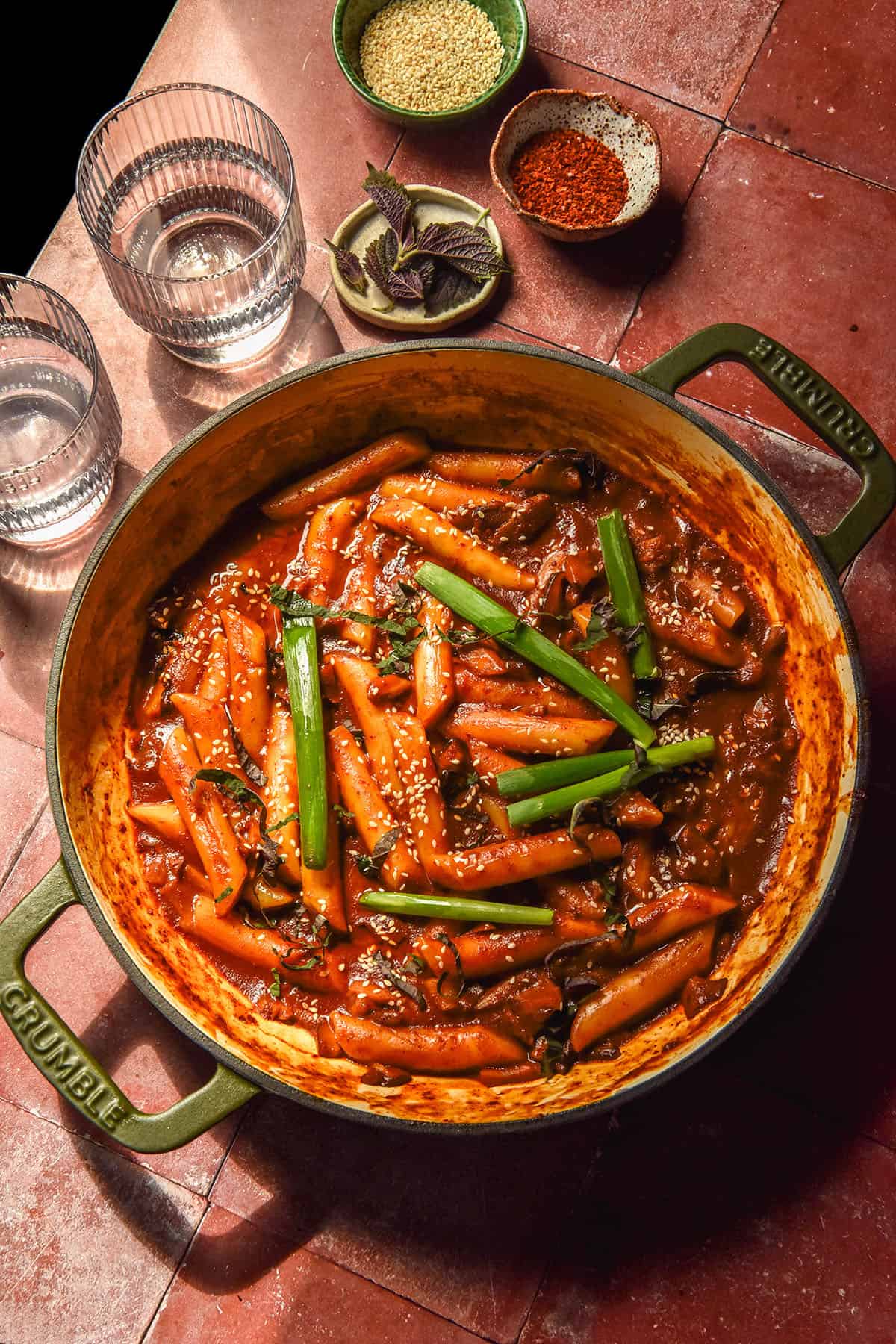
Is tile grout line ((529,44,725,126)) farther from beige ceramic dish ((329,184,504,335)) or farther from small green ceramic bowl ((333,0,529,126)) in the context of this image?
beige ceramic dish ((329,184,504,335))

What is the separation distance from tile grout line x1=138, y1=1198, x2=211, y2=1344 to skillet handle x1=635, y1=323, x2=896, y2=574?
1728 mm

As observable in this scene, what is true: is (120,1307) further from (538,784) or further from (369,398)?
(369,398)

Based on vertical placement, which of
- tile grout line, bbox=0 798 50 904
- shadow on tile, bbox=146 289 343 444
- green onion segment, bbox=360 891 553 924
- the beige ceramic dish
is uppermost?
the beige ceramic dish

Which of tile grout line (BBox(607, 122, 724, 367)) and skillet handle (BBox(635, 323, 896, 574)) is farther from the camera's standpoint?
tile grout line (BBox(607, 122, 724, 367))

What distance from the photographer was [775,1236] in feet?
7.41

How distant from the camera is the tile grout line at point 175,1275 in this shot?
2242 mm

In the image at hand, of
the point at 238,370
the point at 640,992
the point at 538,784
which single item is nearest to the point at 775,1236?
the point at 640,992

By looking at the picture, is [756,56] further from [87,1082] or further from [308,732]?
[87,1082]

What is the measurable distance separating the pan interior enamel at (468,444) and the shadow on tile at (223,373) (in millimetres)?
333

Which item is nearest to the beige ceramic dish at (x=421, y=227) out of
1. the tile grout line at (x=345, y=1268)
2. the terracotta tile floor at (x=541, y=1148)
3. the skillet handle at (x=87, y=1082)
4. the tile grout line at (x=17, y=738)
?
the terracotta tile floor at (x=541, y=1148)

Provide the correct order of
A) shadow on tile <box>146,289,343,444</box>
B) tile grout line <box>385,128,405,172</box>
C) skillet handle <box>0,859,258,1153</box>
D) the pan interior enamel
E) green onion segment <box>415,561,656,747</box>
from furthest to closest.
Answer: tile grout line <box>385,128,405,172</box> < shadow on tile <box>146,289,343,444</box> < green onion segment <box>415,561,656,747</box> < the pan interior enamel < skillet handle <box>0,859,258,1153</box>

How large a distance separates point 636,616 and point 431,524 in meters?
0.44

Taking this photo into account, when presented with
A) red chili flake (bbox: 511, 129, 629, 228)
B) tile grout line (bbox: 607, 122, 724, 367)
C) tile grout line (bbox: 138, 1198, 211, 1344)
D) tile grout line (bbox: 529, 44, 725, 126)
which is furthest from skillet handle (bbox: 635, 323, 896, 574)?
tile grout line (bbox: 138, 1198, 211, 1344)

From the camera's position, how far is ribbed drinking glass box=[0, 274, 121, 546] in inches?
95.0
